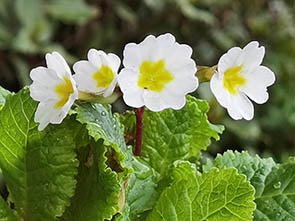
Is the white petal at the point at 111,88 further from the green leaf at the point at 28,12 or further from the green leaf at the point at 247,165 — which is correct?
the green leaf at the point at 28,12

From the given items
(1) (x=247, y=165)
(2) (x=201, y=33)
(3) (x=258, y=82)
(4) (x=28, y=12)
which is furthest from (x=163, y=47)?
(2) (x=201, y=33)

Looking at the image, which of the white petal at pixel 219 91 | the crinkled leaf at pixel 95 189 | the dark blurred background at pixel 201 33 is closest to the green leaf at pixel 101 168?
the crinkled leaf at pixel 95 189

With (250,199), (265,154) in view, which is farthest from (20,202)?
(265,154)

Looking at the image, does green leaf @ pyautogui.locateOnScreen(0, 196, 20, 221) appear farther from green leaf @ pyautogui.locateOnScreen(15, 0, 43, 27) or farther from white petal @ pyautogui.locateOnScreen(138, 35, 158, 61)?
green leaf @ pyautogui.locateOnScreen(15, 0, 43, 27)

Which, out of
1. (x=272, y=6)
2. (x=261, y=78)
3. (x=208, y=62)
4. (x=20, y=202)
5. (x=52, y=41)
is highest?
(x=261, y=78)

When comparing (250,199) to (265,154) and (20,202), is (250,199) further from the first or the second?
(265,154)

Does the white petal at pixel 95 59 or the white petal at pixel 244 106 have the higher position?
the white petal at pixel 244 106
